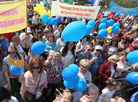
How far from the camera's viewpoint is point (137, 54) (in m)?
2.51

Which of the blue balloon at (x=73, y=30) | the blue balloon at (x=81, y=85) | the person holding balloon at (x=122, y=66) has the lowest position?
the person holding balloon at (x=122, y=66)

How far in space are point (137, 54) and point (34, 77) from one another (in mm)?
2341

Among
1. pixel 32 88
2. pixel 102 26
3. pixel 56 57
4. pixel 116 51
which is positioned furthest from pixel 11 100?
pixel 102 26

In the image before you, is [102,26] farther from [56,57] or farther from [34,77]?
[34,77]

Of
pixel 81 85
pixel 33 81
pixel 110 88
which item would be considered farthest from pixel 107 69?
pixel 33 81

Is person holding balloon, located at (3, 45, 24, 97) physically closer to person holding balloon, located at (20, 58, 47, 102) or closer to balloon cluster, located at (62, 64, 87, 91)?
person holding balloon, located at (20, 58, 47, 102)

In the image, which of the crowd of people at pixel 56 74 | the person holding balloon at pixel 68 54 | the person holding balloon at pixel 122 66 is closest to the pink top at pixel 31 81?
the crowd of people at pixel 56 74

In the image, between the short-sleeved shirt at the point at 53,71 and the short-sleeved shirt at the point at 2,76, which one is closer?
the short-sleeved shirt at the point at 2,76

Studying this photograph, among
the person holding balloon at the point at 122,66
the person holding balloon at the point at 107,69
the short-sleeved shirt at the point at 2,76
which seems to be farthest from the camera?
the person holding balloon at the point at 122,66

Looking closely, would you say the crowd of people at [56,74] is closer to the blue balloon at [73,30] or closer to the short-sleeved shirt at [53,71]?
the short-sleeved shirt at [53,71]

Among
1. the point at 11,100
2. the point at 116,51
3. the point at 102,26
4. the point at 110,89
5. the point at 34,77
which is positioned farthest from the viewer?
the point at 102,26

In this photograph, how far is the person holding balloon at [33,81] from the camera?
6.72 ft

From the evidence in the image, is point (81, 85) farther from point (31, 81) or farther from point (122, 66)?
point (122, 66)

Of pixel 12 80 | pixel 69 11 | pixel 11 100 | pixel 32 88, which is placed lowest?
pixel 12 80
